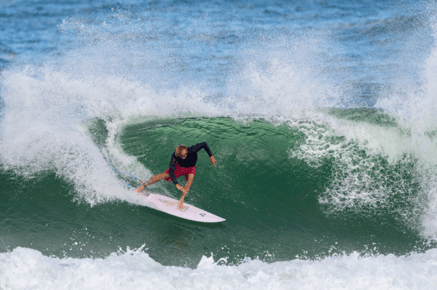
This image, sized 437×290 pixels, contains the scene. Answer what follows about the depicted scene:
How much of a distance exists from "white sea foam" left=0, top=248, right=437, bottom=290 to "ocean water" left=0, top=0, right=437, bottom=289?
2 centimetres

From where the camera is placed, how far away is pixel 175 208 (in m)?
5.66

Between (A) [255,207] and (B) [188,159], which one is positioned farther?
(A) [255,207]

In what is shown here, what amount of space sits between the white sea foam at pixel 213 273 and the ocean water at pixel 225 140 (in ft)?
0.08

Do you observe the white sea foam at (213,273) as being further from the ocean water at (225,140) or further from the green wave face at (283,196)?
the green wave face at (283,196)

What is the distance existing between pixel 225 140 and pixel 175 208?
8.60ft

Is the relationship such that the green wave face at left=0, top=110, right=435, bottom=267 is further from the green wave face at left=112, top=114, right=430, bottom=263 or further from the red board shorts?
the red board shorts

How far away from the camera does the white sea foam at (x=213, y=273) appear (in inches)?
171

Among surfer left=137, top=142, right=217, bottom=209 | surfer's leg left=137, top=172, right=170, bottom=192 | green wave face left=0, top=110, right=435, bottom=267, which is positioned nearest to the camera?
surfer left=137, top=142, right=217, bottom=209

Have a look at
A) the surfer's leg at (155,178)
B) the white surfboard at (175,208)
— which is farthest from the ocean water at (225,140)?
the surfer's leg at (155,178)

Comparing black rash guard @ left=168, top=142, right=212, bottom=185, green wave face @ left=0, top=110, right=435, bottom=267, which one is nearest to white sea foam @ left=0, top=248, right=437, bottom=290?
green wave face @ left=0, top=110, right=435, bottom=267

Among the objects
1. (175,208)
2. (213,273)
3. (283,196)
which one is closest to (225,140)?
(283,196)

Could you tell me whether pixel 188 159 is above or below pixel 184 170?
above

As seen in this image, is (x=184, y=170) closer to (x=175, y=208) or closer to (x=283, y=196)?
(x=175, y=208)

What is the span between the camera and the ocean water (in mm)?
4766
